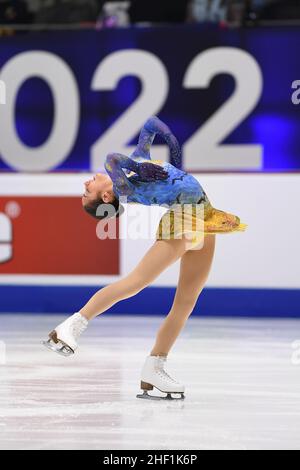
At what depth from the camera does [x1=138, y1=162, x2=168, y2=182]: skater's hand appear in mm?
4539

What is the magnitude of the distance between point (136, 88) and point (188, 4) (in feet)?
2.83

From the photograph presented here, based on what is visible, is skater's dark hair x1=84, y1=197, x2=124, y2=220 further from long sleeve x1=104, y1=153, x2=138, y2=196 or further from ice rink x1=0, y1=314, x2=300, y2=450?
ice rink x1=0, y1=314, x2=300, y2=450

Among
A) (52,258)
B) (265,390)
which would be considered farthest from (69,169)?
(265,390)

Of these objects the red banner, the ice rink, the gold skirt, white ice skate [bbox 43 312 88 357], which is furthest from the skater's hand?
the red banner

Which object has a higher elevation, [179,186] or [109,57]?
[109,57]

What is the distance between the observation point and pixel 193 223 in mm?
4602

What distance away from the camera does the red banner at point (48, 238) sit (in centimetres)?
860

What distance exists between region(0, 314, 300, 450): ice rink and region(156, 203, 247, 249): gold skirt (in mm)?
730

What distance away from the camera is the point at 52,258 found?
8.66 meters

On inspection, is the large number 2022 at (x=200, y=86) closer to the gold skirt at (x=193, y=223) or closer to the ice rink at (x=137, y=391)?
the ice rink at (x=137, y=391)

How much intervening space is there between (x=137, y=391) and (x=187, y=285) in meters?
0.59

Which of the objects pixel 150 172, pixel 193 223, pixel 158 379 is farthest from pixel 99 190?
pixel 158 379

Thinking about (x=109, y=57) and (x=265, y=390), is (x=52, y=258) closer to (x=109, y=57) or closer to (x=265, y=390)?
(x=109, y=57)
